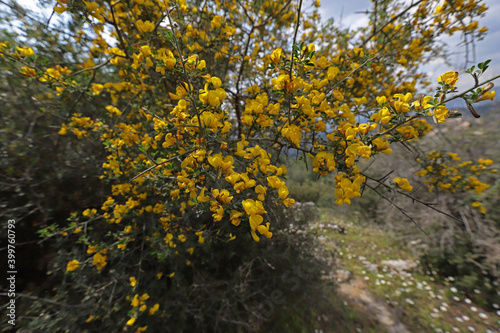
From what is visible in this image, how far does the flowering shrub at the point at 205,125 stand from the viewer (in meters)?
0.87

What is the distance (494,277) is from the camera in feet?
13.4

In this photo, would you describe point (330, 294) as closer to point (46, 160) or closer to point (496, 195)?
point (496, 195)

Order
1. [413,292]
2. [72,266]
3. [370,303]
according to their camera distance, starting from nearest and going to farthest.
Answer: [72,266] < [370,303] < [413,292]

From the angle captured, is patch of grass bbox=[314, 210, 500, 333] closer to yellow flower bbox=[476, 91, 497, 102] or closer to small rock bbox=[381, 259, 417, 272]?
small rock bbox=[381, 259, 417, 272]

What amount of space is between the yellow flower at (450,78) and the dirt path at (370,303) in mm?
4760

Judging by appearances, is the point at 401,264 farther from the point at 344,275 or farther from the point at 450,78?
the point at 450,78

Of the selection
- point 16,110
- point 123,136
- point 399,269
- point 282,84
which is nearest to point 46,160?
point 16,110

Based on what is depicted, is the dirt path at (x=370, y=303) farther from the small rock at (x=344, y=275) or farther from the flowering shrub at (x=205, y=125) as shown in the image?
the flowering shrub at (x=205, y=125)

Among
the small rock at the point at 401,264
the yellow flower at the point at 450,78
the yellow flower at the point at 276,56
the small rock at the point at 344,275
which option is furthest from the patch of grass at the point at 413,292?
the yellow flower at the point at 276,56

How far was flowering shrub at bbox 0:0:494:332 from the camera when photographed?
34.4 inches

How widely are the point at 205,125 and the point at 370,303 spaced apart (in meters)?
5.41

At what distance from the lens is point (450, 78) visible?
0.77m

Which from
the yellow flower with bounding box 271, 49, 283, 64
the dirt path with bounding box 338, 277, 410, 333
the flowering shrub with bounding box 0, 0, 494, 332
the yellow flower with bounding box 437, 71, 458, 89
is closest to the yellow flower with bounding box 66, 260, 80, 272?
the flowering shrub with bounding box 0, 0, 494, 332

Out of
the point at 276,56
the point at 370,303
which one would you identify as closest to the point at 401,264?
the point at 370,303
